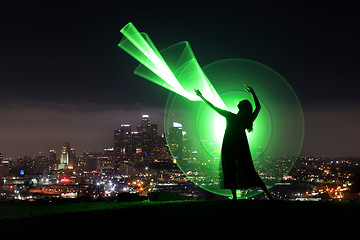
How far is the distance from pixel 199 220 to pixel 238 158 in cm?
461

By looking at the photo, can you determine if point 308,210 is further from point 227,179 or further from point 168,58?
point 168,58

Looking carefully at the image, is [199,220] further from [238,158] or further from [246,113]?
[246,113]

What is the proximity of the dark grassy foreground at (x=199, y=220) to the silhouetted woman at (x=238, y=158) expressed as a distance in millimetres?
2097

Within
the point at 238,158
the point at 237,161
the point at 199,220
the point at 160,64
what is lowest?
the point at 199,220

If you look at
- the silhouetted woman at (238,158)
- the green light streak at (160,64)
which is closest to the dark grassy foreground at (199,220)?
the silhouetted woman at (238,158)

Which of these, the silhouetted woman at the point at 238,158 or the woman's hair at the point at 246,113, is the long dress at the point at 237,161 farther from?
the woman's hair at the point at 246,113

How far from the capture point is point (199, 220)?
7883mm

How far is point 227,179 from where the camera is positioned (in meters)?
12.2

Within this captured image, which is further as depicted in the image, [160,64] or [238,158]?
[160,64]

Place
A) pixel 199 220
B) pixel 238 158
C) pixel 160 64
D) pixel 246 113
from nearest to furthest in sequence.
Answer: pixel 199 220 < pixel 238 158 < pixel 246 113 < pixel 160 64

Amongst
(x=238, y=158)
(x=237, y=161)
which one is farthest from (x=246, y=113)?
(x=237, y=161)

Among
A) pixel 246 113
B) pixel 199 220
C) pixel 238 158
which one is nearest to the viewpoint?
pixel 199 220

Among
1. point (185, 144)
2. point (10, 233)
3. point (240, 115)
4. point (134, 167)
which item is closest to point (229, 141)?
point (240, 115)

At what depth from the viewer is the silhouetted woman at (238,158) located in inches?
473
